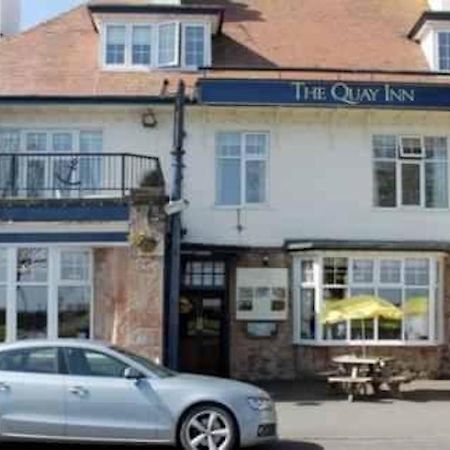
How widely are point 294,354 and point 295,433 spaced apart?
8.87m

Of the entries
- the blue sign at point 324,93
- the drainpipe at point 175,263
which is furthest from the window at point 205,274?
the blue sign at point 324,93

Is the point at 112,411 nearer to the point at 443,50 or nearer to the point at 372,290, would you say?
the point at 372,290

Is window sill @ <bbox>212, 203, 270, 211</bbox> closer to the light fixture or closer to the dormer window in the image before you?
the light fixture

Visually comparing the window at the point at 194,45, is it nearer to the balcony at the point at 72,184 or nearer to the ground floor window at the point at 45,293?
the balcony at the point at 72,184

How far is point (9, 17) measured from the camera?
29.8m

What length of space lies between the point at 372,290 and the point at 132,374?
1214 cm

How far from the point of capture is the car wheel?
41.8 feet

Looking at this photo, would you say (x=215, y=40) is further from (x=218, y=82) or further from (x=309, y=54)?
(x=218, y=82)

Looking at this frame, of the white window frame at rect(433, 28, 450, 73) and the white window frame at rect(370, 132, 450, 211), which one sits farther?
the white window frame at rect(433, 28, 450, 73)

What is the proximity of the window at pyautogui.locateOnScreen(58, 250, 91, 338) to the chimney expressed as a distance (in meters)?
11.2

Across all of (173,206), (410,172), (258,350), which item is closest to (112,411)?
(173,206)

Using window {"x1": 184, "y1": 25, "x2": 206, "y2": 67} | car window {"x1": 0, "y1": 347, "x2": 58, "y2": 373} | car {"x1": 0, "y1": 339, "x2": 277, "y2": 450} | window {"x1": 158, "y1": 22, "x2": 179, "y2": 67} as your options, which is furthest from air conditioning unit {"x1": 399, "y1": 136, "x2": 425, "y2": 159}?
car window {"x1": 0, "y1": 347, "x2": 58, "y2": 373}

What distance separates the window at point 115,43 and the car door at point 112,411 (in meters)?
14.4

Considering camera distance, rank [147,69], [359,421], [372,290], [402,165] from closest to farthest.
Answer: [359,421]
[372,290]
[402,165]
[147,69]
